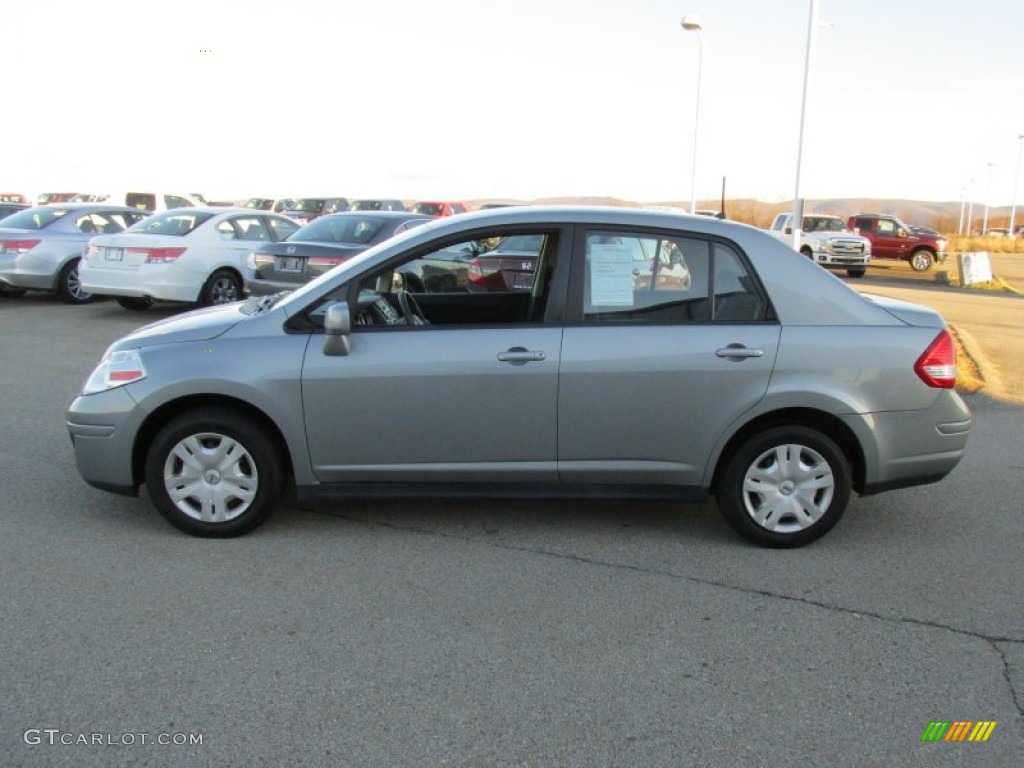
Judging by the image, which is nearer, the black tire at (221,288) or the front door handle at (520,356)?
the front door handle at (520,356)

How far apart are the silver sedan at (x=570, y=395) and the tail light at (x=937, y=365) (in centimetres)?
1

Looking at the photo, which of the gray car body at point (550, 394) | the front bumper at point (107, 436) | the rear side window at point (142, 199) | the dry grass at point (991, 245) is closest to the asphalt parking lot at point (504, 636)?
the front bumper at point (107, 436)

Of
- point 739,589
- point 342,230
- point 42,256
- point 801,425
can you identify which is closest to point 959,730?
point 739,589

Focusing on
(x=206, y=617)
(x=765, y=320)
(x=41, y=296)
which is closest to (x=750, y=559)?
(x=765, y=320)

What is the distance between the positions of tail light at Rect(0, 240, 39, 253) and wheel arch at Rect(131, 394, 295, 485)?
1164 cm

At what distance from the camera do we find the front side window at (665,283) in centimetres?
496

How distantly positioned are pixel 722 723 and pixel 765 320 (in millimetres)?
2287

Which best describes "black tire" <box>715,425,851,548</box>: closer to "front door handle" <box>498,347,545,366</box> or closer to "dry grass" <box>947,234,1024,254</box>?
"front door handle" <box>498,347,545,366</box>

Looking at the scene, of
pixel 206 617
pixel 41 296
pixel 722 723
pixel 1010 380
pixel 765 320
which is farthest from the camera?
pixel 41 296

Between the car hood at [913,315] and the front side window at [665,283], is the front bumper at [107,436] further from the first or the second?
the car hood at [913,315]

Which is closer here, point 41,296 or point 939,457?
point 939,457

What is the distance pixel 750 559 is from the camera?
4.90m

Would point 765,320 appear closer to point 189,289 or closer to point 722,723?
point 722,723

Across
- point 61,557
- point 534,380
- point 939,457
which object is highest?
point 534,380
